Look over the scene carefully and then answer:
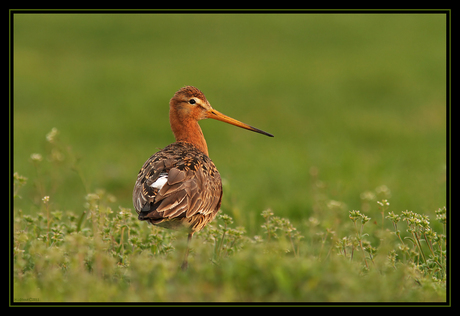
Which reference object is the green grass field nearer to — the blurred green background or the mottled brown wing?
the blurred green background

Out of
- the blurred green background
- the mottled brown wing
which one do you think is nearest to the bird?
the mottled brown wing

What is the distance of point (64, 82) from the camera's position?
17.0m

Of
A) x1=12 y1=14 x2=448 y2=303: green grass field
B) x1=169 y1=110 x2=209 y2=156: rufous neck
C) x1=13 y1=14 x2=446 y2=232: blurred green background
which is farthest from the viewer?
x1=13 y1=14 x2=446 y2=232: blurred green background

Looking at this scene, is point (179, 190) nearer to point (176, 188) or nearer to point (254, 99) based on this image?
point (176, 188)

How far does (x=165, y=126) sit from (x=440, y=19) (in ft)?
47.0

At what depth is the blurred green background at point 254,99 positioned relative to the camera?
10.3 metres

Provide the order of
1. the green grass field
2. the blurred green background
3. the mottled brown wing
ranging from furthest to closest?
the blurred green background
the mottled brown wing
the green grass field

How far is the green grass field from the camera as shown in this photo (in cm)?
429

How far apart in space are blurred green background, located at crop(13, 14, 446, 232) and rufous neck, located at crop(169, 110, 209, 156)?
2.55 feet

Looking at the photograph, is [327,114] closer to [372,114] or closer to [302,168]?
[372,114]

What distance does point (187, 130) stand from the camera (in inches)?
281

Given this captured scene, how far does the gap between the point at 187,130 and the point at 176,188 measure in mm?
1721

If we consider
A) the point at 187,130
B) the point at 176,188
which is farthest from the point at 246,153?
the point at 176,188
